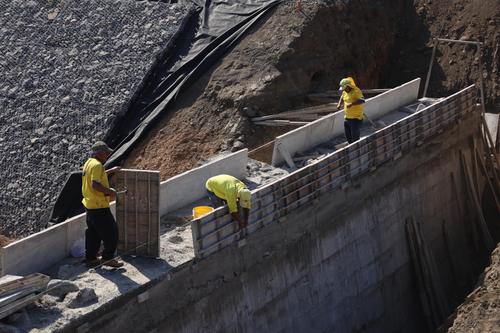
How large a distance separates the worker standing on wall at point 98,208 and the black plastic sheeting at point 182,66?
5801mm

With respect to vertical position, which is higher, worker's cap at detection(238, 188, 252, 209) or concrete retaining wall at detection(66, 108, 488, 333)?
worker's cap at detection(238, 188, 252, 209)

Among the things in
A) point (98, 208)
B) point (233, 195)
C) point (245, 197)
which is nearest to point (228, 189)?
point (233, 195)

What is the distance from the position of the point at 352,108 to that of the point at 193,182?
133 inches

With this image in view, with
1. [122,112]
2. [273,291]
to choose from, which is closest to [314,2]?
[122,112]

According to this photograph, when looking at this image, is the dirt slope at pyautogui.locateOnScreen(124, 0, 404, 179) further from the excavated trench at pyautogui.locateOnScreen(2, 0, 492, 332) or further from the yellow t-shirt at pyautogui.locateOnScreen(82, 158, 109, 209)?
the yellow t-shirt at pyautogui.locateOnScreen(82, 158, 109, 209)

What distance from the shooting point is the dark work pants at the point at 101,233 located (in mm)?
10820

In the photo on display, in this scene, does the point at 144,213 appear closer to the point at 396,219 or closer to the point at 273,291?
the point at 273,291

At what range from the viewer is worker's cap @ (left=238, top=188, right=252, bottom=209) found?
11516 mm

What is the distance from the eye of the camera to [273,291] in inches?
507

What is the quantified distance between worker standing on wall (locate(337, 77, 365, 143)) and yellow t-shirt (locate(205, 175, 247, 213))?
3.92 meters

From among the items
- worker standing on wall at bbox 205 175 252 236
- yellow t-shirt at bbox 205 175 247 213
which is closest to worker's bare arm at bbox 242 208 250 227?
worker standing on wall at bbox 205 175 252 236

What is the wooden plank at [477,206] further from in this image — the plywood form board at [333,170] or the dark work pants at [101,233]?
the dark work pants at [101,233]

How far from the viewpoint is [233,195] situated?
11.6 meters

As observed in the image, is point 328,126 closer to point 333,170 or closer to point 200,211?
point 333,170
